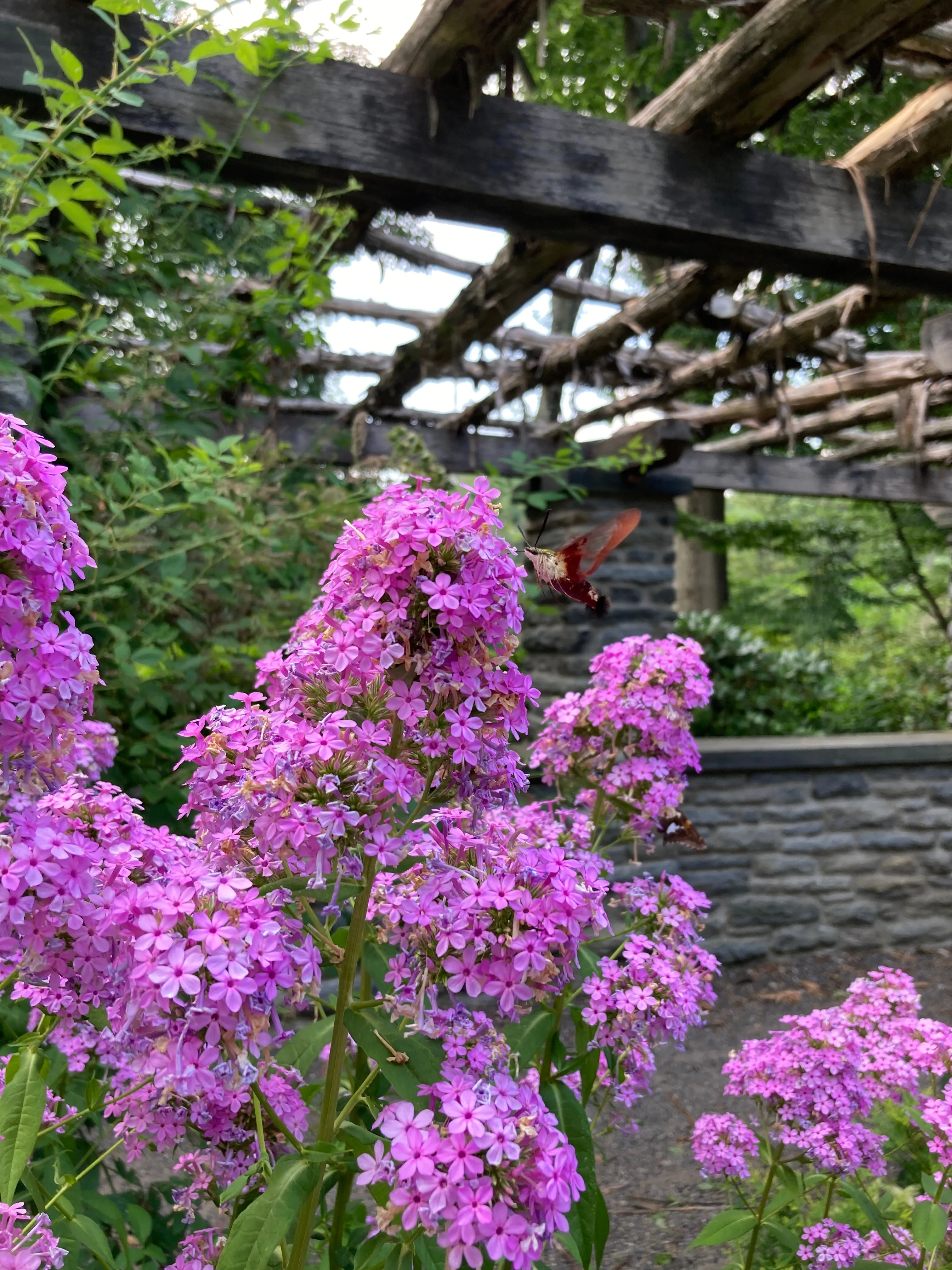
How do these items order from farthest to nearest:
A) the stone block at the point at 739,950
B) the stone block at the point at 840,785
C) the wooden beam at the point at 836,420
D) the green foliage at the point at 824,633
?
the green foliage at the point at 824,633 < the wooden beam at the point at 836,420 < the stone block at the point at 840,785 < the stone block at the point at 739,950

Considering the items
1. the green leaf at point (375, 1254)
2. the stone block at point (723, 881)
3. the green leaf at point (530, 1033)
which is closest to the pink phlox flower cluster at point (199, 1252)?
the green leaf at point (375, 1254)

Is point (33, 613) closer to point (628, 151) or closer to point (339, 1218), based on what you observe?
point (339, 1218)

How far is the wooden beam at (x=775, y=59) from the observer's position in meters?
2.58

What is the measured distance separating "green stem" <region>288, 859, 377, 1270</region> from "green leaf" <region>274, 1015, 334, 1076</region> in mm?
253

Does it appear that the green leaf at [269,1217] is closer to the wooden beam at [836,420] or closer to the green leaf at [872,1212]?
the green leaf at [872,1212]

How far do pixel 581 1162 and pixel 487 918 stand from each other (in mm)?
536

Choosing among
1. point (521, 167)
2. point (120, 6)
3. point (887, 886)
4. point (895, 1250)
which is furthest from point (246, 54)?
point (887, 886)

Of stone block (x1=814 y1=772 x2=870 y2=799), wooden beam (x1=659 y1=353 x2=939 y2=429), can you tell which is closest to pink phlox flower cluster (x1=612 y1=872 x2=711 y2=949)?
wooden beam (x1=659 y1=353 x2=939 y2=429)

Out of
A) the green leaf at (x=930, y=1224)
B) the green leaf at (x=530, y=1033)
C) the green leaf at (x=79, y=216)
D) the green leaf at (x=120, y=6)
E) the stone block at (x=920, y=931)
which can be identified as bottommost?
the stone block at (x=920, y=931)

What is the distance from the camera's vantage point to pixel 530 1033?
1.34 meters

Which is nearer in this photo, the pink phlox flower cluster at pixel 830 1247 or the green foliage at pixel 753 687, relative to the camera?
the pink phlox flower cluster at pixel 830 1247

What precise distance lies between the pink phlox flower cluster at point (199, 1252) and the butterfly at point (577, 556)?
875mm

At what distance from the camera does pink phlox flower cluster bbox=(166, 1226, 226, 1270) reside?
1062mm

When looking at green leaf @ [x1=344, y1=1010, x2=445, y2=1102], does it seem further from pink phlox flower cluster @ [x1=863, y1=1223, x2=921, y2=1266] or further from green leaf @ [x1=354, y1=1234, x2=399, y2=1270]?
pink phlox flower cluster @ [x1=863, y1=1223, x2=921, y2=1266]
